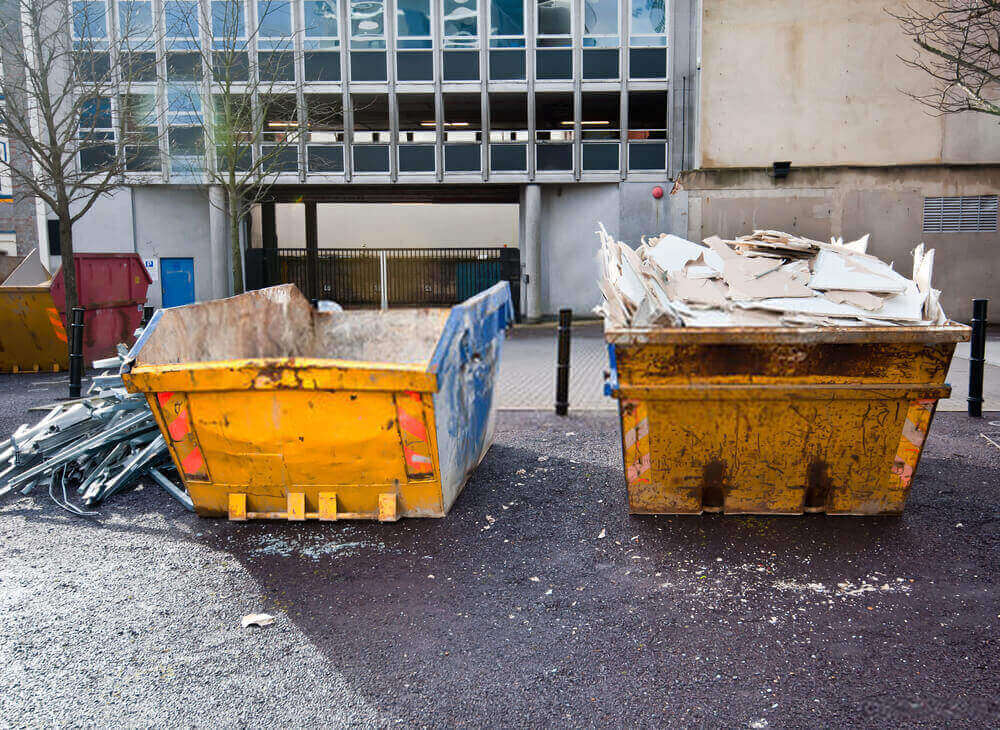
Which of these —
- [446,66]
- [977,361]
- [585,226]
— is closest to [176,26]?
[446,66]

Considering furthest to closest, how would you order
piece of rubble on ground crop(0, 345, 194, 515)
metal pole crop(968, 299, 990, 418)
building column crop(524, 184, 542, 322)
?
1. building column crop(524, 184, 542, 322)
2. metal pole crop(968, 299, 990, 418)
3. piece of rubble on ground crop(0, 345, 194, 515)

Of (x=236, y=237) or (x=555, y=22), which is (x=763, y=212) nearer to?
(x=555, y=22)

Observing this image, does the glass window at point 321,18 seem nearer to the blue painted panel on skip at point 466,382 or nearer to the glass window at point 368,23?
the glass window at point 368,23

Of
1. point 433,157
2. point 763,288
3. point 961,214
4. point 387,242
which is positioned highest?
point 433,157

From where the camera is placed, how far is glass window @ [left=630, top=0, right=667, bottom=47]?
25.7m

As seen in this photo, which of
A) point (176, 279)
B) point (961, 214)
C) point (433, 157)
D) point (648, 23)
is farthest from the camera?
point (176, 279)

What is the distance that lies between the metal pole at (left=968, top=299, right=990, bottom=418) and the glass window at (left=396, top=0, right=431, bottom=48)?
2196cm

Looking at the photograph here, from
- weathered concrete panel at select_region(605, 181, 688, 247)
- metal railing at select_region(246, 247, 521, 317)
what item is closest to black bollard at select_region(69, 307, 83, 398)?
weathered concrete panel at select_region(605, 181, 688, 247)

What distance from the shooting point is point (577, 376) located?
11695mm

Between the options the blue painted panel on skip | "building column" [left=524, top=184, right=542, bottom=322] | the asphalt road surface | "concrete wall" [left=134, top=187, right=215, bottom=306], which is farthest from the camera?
"concrete wall" [left=134, top=187, right=215, bottom=306]

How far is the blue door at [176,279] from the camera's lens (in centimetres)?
2780

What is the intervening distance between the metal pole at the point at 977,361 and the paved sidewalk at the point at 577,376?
14.5 inches

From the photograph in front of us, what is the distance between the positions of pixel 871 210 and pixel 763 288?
1993 cm

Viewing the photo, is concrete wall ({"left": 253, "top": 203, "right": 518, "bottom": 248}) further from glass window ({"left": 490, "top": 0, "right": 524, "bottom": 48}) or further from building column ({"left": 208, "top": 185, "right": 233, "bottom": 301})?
glass window ({"left": 490, "top": 0, "right": 524, "bottom": 48})
